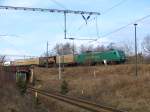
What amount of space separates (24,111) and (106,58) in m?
65.8

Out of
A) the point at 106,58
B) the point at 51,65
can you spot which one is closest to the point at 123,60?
the point at 106,58

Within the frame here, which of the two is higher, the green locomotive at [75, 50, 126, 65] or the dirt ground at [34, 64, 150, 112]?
the green locomotive at [75, 50, 126, 65]

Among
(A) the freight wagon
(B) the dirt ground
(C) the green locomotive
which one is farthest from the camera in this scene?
(A) the freight wagon

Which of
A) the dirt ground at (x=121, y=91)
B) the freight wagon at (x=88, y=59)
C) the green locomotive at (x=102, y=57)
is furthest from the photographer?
the freight wagon at (x=88, y=59)

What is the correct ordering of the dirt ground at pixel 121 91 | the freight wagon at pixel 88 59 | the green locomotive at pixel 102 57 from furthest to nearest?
1. the freight wagon at pixel 88 59
2. the green locomotive at pixel 102 57
3. the dirt ground at pixel 121 91

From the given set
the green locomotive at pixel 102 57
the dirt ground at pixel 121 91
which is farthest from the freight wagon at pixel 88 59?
the dirt ground at pixel 121 91

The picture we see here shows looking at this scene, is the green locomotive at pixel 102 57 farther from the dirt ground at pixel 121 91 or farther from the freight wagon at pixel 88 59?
the dirt ground at pixel 121 91

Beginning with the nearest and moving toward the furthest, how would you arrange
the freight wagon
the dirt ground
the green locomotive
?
the dirt ground, the green locomotive, the freight wagon

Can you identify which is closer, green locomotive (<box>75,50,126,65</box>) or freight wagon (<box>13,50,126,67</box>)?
green locomotive (<box>75,50,126,65</box>)

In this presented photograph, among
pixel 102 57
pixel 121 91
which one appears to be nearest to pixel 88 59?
pixel 102 57

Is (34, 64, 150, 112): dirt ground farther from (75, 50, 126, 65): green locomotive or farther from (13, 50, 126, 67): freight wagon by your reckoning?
(13, 50, 126, 67): freight wagon

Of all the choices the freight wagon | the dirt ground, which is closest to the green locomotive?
the freight wagon

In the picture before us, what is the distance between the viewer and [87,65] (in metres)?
93.9

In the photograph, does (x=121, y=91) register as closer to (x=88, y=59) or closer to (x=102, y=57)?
(x=102, y=57)
